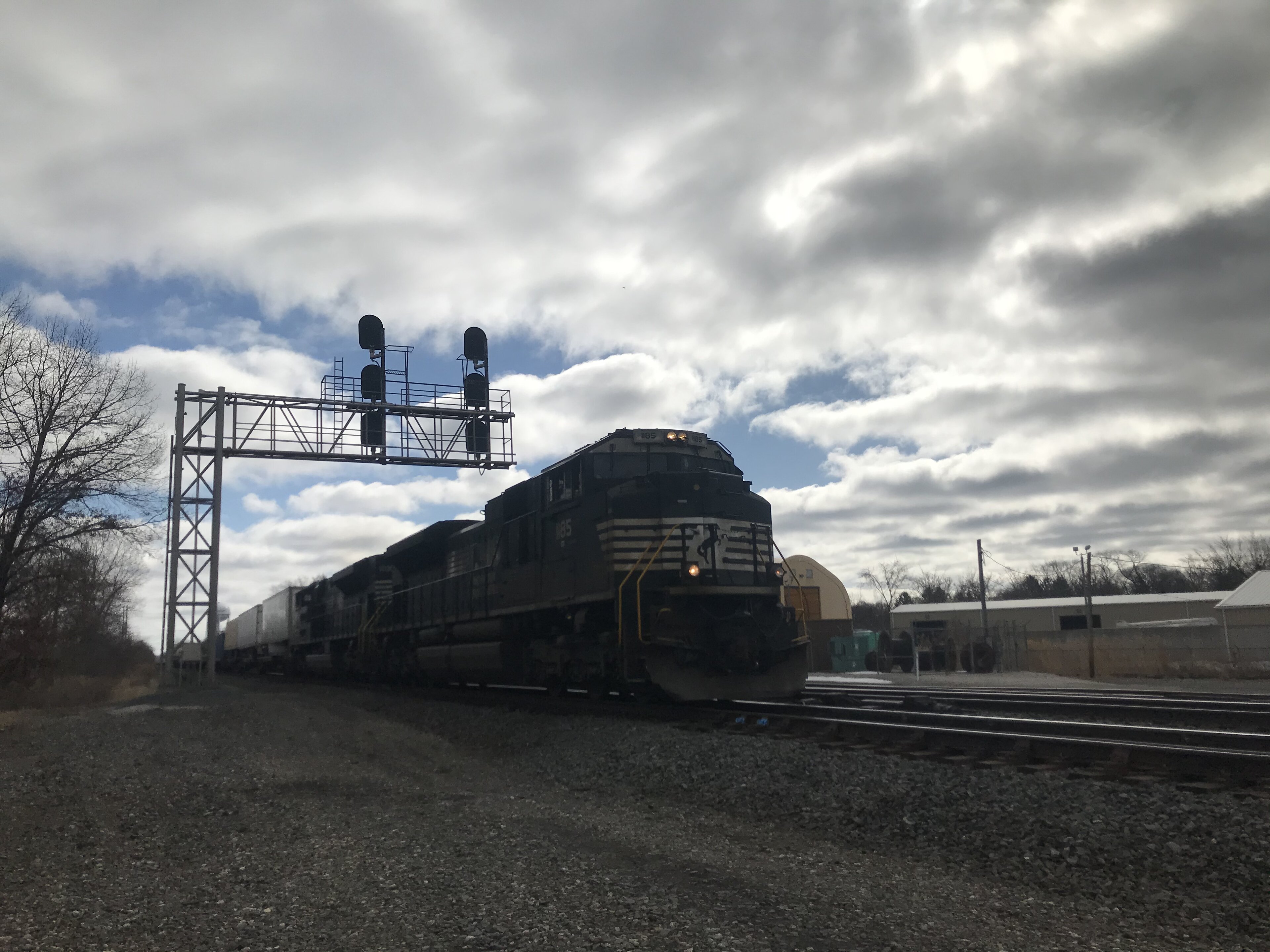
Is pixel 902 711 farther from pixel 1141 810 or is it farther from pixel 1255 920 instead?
pixel 1255 920

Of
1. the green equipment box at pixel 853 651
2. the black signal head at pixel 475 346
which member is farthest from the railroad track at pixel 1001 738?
the green equipment box at pixel 853 651

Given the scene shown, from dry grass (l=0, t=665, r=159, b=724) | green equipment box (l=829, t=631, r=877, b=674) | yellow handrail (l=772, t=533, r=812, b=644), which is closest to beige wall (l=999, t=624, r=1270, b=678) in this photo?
green equipment box (l=829, t=631, r=877, b=674)

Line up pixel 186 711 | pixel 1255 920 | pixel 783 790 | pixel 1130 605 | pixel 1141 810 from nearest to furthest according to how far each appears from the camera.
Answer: pixel 1255 920 < pixel 1141 810 < pixel 783 790 < pixel 186 711 < pixel 1130 605

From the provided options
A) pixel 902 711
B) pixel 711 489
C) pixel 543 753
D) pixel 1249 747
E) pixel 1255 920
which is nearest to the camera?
pixel 1255 920

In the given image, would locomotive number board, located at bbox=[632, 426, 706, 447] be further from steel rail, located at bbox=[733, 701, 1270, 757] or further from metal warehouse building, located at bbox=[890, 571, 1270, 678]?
metal warehouse building, located at bbox=[890, 571, 1270, 678]

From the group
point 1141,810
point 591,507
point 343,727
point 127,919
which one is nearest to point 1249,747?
point 1141,810

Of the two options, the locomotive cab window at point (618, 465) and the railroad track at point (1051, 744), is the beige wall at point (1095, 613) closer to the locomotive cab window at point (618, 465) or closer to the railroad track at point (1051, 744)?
the locomotive cab window at point (618, 465)

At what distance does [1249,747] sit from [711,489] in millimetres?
6518

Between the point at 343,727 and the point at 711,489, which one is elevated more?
the point at 711,489

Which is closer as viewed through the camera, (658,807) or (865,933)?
(865,933)

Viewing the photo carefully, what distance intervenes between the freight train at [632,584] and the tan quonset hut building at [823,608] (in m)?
16.5

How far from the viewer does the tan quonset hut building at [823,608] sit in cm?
3534

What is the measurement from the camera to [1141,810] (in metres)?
5.50

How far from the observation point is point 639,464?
12.9 metres
